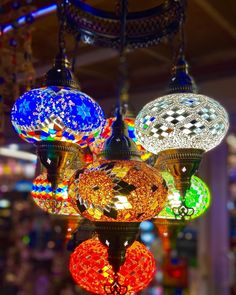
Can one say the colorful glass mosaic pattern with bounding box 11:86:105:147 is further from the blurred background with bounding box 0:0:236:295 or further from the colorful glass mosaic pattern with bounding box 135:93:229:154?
the blurred background with bounding box 0:0:236:295

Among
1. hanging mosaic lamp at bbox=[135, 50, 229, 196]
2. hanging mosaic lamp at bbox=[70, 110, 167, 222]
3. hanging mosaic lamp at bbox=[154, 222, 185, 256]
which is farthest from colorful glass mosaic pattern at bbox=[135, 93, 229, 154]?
hanging mosaic lamp at bbox=[154, 222, 185, 256]

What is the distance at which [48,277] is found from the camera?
424 centimetres

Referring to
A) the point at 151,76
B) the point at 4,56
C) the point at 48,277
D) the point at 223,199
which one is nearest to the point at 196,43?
the point at 151,76

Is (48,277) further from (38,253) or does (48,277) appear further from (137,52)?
(137,52)

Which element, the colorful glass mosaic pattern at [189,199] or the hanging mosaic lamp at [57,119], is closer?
the hanging mosaic lamp at [57,119]

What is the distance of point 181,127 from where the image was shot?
94 cm

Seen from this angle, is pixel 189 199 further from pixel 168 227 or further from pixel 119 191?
pixel 119 191

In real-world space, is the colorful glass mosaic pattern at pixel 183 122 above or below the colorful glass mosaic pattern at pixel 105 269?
above

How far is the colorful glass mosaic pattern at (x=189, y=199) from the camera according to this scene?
109 cm

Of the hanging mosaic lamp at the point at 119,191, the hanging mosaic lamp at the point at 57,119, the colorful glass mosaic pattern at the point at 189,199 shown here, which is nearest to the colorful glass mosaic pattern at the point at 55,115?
the hanging mosaic lamp at the point at 57,119

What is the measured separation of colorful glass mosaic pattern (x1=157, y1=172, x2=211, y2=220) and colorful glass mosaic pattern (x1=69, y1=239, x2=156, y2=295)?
0.44ft

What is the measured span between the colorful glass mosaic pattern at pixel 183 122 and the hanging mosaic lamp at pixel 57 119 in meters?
0.14

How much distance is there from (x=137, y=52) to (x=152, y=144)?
182cm

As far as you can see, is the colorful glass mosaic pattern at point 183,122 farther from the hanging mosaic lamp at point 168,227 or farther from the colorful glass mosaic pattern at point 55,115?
the hanging mosaic lamp at point 168,227
